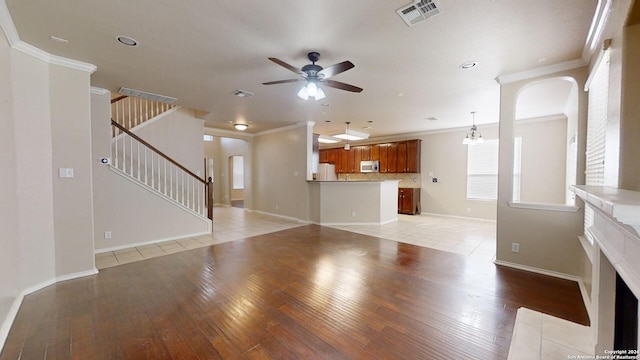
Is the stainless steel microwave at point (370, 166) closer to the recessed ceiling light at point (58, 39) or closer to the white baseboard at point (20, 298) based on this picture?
the white baseboard at point (20, 298)

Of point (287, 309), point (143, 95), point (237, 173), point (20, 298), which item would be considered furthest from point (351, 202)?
point (237, 173)

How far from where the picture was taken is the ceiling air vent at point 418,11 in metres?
1.95

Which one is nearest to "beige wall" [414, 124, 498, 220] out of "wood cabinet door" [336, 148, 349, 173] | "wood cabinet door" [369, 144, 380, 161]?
"wood cabinet door" [369, 144, 380, 161]

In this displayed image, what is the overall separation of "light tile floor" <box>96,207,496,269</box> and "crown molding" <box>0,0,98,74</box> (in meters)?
2.59

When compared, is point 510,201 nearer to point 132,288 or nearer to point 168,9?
point 168,9

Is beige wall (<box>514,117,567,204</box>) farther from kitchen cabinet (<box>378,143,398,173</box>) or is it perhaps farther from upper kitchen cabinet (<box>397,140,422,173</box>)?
kitchen cabinet (<box>378,143,398,173</box>)

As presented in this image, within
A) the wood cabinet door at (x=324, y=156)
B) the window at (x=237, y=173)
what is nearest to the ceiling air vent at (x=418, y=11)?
the wood cabinet door at (x=324, y=156)

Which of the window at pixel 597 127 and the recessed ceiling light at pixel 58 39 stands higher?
the recessed ceiling light at pixel 58 39

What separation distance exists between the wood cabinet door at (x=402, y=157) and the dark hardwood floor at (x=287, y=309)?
4.48 metres

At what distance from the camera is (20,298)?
8.02ft

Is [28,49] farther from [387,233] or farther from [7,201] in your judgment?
[387,233]

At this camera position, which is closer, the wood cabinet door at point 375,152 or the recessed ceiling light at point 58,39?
the recessed ceiling light at point 58,39

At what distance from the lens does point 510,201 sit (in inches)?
134

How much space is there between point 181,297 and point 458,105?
211 inches
